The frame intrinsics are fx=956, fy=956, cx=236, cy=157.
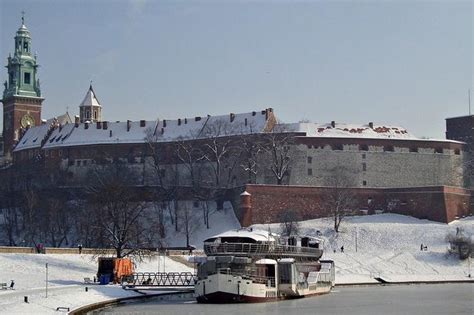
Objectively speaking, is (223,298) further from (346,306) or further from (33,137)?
(33,137)

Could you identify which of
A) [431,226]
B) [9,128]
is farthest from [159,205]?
[9,128]

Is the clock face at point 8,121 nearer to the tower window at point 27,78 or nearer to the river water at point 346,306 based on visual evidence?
the tower window at point 27,78

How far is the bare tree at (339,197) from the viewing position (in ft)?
269

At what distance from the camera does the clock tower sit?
118 meters

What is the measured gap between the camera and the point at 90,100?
123 metres

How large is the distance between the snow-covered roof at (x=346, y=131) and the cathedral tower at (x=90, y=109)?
3338cm

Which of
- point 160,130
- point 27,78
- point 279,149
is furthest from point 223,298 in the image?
point 27,78

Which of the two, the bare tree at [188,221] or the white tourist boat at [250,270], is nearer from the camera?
the white tourist boat at [250,270]

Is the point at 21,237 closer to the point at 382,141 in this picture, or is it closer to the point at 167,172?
the point at 167,172

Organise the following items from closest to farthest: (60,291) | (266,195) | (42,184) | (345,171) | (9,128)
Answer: (60,291), (266,195), (345,171), (42,184), (9,128)

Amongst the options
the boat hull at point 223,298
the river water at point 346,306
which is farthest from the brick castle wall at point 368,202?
the boat hull at point 223,298

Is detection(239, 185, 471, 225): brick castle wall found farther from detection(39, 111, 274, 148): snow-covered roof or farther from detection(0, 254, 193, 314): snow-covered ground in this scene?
detection(0, 254, 193, 314): snow-covered ground

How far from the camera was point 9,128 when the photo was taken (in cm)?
12306

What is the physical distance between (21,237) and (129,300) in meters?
42.5
